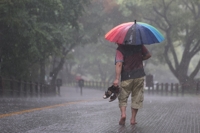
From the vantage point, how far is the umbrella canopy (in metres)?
6.71

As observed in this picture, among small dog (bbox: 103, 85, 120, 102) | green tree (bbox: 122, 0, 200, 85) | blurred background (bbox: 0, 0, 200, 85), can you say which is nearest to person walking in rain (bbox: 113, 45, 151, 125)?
small dog (bbox: 103, 85, 120, 102)

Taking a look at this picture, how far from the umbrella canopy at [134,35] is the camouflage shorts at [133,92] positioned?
2.23ft

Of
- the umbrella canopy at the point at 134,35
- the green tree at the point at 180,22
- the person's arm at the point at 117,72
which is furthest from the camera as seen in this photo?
the green tree at the point at 180,22

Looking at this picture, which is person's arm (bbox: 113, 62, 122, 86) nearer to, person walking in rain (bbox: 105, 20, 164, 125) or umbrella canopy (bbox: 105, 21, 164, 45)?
person walking in rain (bbox: 105, 20, 164, 125)

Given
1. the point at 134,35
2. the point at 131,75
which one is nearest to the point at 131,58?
the point at 131,75

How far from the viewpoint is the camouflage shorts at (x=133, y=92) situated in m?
6.78

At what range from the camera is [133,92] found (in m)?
6.92

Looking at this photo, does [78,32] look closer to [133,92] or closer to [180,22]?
[180,22]

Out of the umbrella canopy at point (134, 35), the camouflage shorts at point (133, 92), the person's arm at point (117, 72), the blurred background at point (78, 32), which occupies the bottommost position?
the camouflage shorts at point (133, 92)

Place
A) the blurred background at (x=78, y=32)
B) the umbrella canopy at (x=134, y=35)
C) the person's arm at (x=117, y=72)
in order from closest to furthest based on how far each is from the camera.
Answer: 1. the person's arm at (x=117, y=72)
2. the umbrella canopy at (x=134, y=35)
3. the blurred background at (x=78, y=32)

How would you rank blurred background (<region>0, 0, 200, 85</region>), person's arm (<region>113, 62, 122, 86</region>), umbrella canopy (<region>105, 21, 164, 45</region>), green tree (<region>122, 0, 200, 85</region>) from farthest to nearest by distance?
green tree (<region>122, 0, 200, 85</region>)
blurred background (<region>0, 0, 200, 85</region>)
umbrella canopy (<region>105, 21, 164, 45</region>)
person's arm (<region>113, 62, 122, 86</region>)

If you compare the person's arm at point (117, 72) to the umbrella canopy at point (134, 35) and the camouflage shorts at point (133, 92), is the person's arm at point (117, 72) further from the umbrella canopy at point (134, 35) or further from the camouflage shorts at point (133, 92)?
the umbrella canopy at point (134, 35)

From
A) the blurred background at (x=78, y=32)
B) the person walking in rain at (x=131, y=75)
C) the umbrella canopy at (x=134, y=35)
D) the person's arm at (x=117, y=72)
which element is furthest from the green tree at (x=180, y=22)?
the person's arm at (x=117, y=72)

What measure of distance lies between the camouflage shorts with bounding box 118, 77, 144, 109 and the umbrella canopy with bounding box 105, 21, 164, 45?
680 mm
